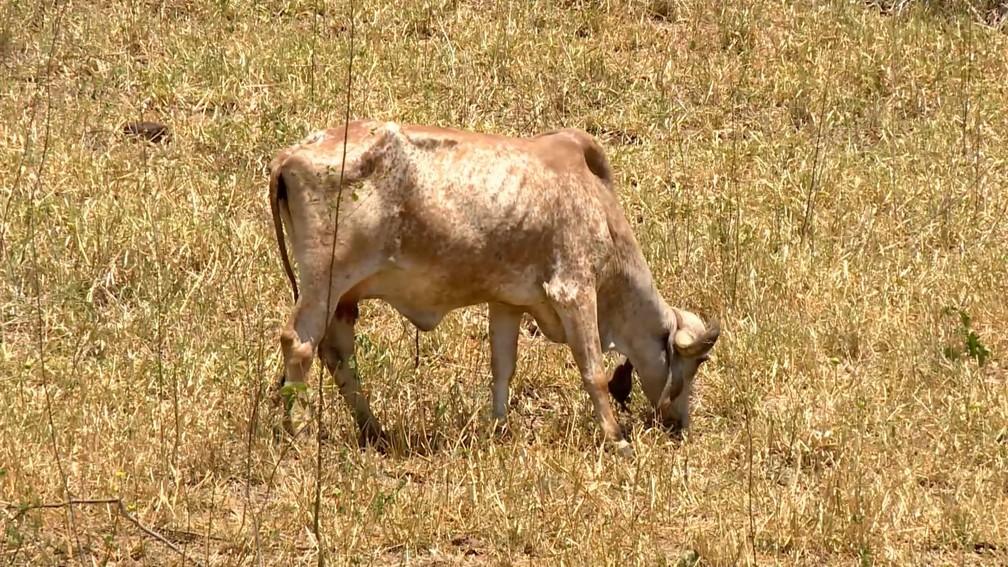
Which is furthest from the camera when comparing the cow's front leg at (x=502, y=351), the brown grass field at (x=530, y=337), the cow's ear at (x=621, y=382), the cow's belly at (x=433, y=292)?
the cow's ear at (x=621, y=382)

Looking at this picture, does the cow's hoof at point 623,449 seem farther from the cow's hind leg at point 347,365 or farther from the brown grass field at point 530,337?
the cow's hind leg at point 347,365

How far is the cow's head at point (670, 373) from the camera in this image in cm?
805

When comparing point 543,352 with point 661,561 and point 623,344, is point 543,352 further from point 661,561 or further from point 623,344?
point 661,561

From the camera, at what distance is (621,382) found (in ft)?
26.7

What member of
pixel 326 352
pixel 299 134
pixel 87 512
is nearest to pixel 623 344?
pixel 326 352

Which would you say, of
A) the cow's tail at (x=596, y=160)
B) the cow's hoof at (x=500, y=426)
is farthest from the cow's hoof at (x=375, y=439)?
the cow's tail at (x=596, y=160)

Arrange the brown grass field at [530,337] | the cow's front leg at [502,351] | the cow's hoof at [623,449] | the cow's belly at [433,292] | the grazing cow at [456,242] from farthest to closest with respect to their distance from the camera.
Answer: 1. the cow's front leg at [502,351]
2. the cow's hoof at [623,449]
3. the cow's belly at [433,292]
4. the grazing cow at [456,242]
5. the brown grass field at [530,337]

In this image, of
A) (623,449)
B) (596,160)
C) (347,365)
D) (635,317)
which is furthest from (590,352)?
(347,365)

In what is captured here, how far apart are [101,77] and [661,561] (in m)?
6.60

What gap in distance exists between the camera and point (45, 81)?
11.3 meters

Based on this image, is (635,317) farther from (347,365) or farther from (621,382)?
(347,365)

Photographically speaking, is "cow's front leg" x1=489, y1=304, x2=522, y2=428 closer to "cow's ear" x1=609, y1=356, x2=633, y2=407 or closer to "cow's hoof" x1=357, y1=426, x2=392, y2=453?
"cow's ear" x1=609, y1=356, x2=633, y2=407

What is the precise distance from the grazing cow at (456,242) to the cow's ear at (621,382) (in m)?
0.15

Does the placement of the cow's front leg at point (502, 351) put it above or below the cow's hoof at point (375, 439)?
above
